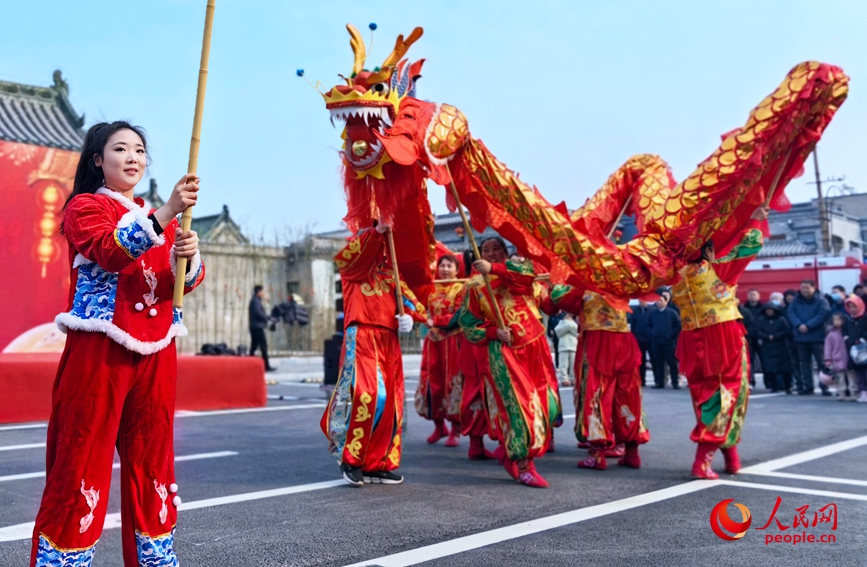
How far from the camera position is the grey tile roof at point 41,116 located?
568 inches

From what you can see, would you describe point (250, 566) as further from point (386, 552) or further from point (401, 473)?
point (401, 473)

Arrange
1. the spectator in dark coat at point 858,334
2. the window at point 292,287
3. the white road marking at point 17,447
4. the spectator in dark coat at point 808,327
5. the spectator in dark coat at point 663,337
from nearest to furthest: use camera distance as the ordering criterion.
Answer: the white road marking at point 17,447 < the spectator in dark coat at point 858,334 < the spectator in dark coat at point 808,327 < the spectator in dark coat at point 663,337 < the window at point 292,287

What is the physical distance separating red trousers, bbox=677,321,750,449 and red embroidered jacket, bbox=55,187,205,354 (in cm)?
343

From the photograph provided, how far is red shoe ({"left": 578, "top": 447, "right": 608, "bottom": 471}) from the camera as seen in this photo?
5.35 meters

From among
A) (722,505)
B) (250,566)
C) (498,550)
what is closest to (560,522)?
(498,550)

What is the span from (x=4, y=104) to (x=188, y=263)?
14.9 m

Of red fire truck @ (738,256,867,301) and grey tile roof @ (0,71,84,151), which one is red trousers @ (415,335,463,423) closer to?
grey tile roof @ (0,71,84,151)

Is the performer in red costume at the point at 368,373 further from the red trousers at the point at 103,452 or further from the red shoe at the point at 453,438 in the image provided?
the red trousers at the point at 103,452

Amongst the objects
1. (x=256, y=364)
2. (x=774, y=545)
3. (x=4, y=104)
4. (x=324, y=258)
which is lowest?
(x=774, y=545)

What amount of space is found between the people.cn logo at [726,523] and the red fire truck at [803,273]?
46.8 ft

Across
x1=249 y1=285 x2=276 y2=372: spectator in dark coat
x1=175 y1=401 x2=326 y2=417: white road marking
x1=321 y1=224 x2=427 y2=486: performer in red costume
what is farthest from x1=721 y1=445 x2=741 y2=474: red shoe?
x1=249 y1=285 x2=276 y2=372: spectator in dark coat

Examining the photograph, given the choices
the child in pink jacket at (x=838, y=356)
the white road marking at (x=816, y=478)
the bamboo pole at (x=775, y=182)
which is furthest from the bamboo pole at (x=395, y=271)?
the child in pink jacket at (x=838, y=356)

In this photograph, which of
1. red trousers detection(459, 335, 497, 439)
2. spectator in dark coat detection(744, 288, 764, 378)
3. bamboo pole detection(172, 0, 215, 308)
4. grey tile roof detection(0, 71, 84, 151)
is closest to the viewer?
bamboo pole detection(172, 0, 215, 308)

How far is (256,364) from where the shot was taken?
9.25m
